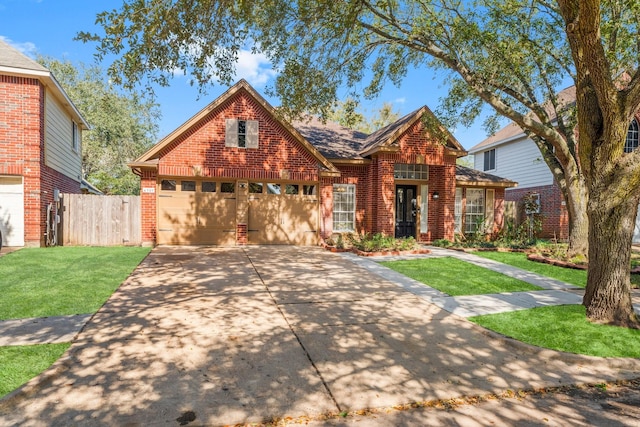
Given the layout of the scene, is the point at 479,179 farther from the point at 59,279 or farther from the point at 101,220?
the point at 59,279

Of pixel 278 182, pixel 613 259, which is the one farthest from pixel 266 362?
pixel 278 182

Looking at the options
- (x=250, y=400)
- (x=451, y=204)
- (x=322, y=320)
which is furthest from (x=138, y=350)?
(x=451, y=204)

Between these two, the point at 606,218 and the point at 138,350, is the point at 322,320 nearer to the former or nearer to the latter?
the point at 138,350

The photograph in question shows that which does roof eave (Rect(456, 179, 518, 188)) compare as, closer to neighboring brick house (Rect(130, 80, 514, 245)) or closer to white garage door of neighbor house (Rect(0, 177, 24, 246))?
neighboring brick house (Rect(130, 80, 514, 245))

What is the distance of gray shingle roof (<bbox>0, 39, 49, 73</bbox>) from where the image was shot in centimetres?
1177

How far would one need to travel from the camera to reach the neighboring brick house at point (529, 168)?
18.6 metres

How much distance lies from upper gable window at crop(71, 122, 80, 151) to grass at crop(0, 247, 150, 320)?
24.7 ft

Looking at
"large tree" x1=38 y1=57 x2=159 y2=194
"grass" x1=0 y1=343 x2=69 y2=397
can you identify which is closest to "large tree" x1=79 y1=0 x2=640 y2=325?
"grass" x1=0 y1=343 x2=69 y2=397

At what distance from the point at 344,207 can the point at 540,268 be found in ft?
25.3

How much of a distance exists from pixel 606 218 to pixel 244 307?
5.86 meters

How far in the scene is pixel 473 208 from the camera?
58.4ft

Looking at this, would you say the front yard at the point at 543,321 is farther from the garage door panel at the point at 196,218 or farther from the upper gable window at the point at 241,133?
the upper gable window at the point at 241,133

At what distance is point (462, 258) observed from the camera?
11703 mm

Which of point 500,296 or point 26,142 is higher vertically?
point 26,142
